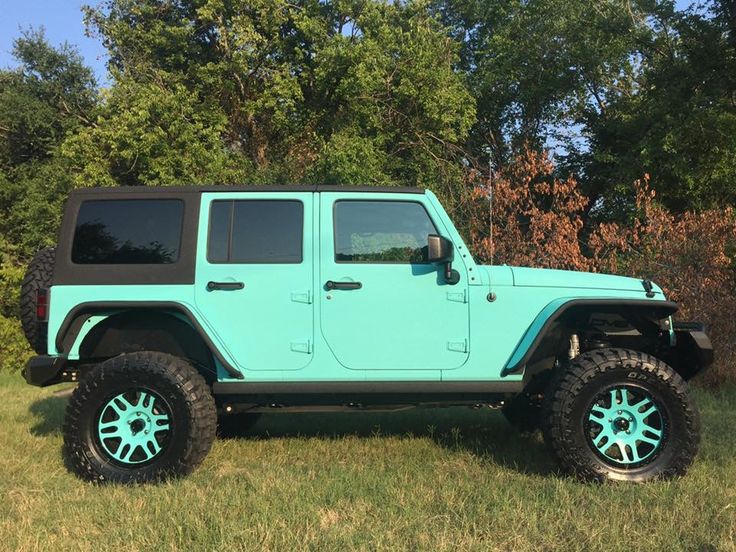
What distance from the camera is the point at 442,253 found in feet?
12.7

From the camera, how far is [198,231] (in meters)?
4.16

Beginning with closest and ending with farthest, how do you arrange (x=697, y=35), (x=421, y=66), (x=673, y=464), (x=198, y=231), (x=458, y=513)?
1. (x=458, y=513)
2. (x=673, y=464)
3. (x=198, y=231)
4. (x=697, y=35)
5. (x=421, y=66)

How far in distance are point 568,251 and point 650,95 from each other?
11850 mm

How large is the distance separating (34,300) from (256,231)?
1.65 m

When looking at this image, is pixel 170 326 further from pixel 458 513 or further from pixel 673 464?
pixel 673 464

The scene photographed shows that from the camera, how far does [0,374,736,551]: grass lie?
9.91 feet

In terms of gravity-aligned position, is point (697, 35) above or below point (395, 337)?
above

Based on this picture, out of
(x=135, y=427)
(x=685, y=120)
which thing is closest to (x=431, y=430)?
(x=135, y=427)

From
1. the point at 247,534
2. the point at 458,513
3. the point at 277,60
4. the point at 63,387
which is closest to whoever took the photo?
the point at 247,534

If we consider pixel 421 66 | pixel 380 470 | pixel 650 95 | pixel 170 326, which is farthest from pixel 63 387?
pixel 650 95

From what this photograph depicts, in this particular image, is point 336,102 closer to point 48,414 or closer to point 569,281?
point 48,414

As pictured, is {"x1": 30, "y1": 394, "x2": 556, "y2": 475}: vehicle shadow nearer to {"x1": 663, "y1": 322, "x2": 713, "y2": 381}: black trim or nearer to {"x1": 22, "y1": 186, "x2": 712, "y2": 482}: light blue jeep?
{"x1": 22, "y1": 186, "x2": 712, "y2": 482}: light blue jeep

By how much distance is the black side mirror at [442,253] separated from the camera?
3.85 meters

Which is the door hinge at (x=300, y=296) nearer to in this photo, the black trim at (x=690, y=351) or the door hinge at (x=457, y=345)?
the door hinge at (x=457, y=345)
